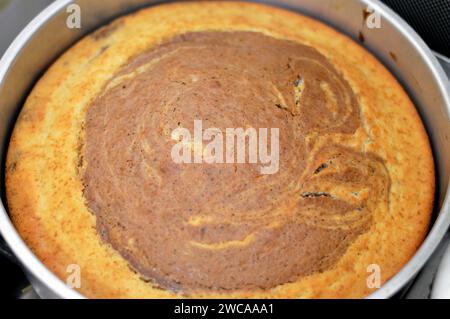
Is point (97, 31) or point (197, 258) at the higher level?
point (97, 31)

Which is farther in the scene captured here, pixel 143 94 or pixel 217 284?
pixel 143 94

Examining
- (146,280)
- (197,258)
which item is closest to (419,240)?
(197,258)

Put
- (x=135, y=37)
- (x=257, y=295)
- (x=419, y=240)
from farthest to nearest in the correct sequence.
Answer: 1. (x=135, y=37)
2. (x=419, y=240)
3. (x=257, y=295)

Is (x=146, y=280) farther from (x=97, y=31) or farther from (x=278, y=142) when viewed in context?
(x=97, y=31)

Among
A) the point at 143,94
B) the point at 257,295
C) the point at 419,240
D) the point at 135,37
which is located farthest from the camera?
the point at 135,37

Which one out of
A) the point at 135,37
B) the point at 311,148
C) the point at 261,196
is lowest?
the point at 261,196
